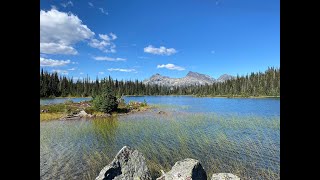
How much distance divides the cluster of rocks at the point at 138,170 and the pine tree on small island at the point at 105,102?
22.1 metres

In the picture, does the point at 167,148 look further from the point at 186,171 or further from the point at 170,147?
the point at 186,171

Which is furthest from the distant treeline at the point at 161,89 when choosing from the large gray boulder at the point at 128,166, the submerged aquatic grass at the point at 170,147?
the large gray boulder at the point at 128,166

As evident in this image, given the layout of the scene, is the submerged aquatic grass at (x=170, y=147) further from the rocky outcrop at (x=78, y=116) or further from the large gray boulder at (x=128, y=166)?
the rocky outcrop at (x=78, y=116)

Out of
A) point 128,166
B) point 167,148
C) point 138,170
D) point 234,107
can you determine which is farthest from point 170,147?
point 234,107

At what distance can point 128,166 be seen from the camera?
8500 mm

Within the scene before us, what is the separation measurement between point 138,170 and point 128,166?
344 millimetres

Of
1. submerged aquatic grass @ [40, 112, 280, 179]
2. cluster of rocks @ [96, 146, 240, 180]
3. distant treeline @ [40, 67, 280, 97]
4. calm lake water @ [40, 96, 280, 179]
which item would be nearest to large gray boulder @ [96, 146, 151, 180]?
cluster of rocks @ [96, 146, 240, 180]

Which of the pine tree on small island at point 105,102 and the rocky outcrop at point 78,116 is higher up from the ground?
the pine tree on small island at point 105,102

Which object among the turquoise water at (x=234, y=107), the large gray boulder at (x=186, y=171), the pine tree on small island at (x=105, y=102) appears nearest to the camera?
the large gray boulder at (x=186, y=171)

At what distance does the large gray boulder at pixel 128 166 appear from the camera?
826 centimetres
